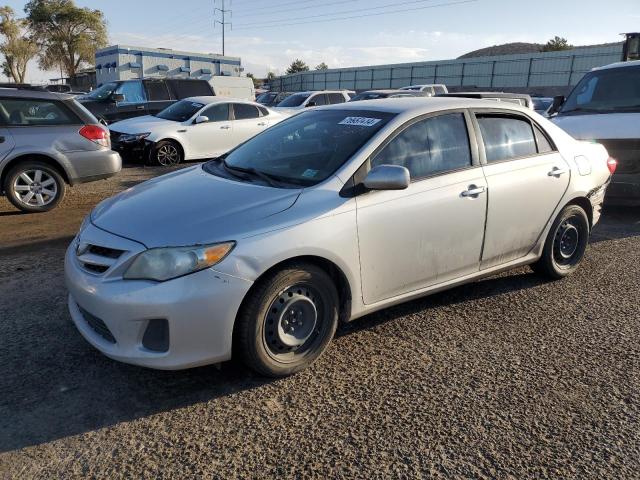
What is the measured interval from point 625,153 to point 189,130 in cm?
818

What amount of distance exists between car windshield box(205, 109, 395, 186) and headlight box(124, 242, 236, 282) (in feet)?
2.81

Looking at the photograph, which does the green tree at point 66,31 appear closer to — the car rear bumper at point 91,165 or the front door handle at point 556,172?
the car rear bumper at point 91,165

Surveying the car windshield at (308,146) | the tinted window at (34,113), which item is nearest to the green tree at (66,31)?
the tinted window at (34,113)

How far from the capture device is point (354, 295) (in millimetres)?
3400

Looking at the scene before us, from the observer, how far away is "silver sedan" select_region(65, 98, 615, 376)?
9.38 ft

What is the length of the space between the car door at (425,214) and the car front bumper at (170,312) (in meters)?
0.96

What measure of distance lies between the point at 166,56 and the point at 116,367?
27482 mm

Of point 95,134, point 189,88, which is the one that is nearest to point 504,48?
point 189,88

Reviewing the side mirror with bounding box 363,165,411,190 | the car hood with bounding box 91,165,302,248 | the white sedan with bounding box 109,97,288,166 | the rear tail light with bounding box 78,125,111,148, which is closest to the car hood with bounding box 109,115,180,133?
the white sedan with bounding box 109,97,288,166

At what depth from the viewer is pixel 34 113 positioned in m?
7.06

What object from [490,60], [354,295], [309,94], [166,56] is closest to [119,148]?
[309,94]

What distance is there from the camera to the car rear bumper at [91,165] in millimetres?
7238

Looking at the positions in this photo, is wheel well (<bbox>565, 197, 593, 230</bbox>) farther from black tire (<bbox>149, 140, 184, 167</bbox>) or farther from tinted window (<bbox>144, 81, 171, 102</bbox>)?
tinted window (<bbox>144, 81, 171, 102</bbox>)

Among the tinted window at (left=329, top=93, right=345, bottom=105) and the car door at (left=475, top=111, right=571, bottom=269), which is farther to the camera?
the tinted window at (left=329, top=93, right=345, bottom=105)
